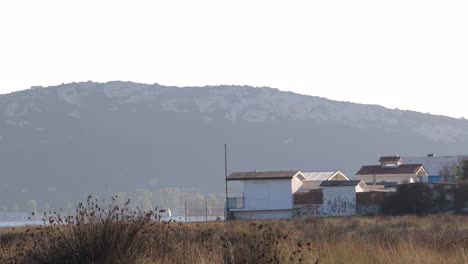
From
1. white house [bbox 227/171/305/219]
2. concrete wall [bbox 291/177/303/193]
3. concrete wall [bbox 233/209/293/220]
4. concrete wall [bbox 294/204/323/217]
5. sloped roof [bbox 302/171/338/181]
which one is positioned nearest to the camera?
concrete wall [bbox 294/204/323/217]

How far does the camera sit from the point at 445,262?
14609 millimetres

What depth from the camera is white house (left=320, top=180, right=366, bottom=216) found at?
69.2 meters

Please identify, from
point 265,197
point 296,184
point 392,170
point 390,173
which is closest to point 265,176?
point 265,197

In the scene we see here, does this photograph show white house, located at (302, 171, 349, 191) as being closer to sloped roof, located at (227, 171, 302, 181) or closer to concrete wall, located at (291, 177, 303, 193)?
concrete wall, located at (291, 177, 303, 193)

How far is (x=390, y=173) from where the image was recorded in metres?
91.3

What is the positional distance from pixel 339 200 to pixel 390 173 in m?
22.4

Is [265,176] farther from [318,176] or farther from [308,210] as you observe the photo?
[318,176]

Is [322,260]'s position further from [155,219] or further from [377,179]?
[377,179]

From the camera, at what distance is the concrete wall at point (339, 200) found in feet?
227

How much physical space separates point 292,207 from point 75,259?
56.9 m

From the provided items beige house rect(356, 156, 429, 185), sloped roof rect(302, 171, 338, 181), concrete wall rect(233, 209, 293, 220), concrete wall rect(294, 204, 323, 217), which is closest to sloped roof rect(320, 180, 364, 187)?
concrete wall rect(294, 204, 323, 217)

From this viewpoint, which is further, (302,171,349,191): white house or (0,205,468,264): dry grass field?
(302,171,349,191): white house

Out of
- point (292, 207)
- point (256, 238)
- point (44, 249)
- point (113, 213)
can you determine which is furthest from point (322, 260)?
point (292, 207)

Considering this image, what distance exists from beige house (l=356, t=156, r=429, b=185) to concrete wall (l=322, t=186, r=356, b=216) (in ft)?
63.2
